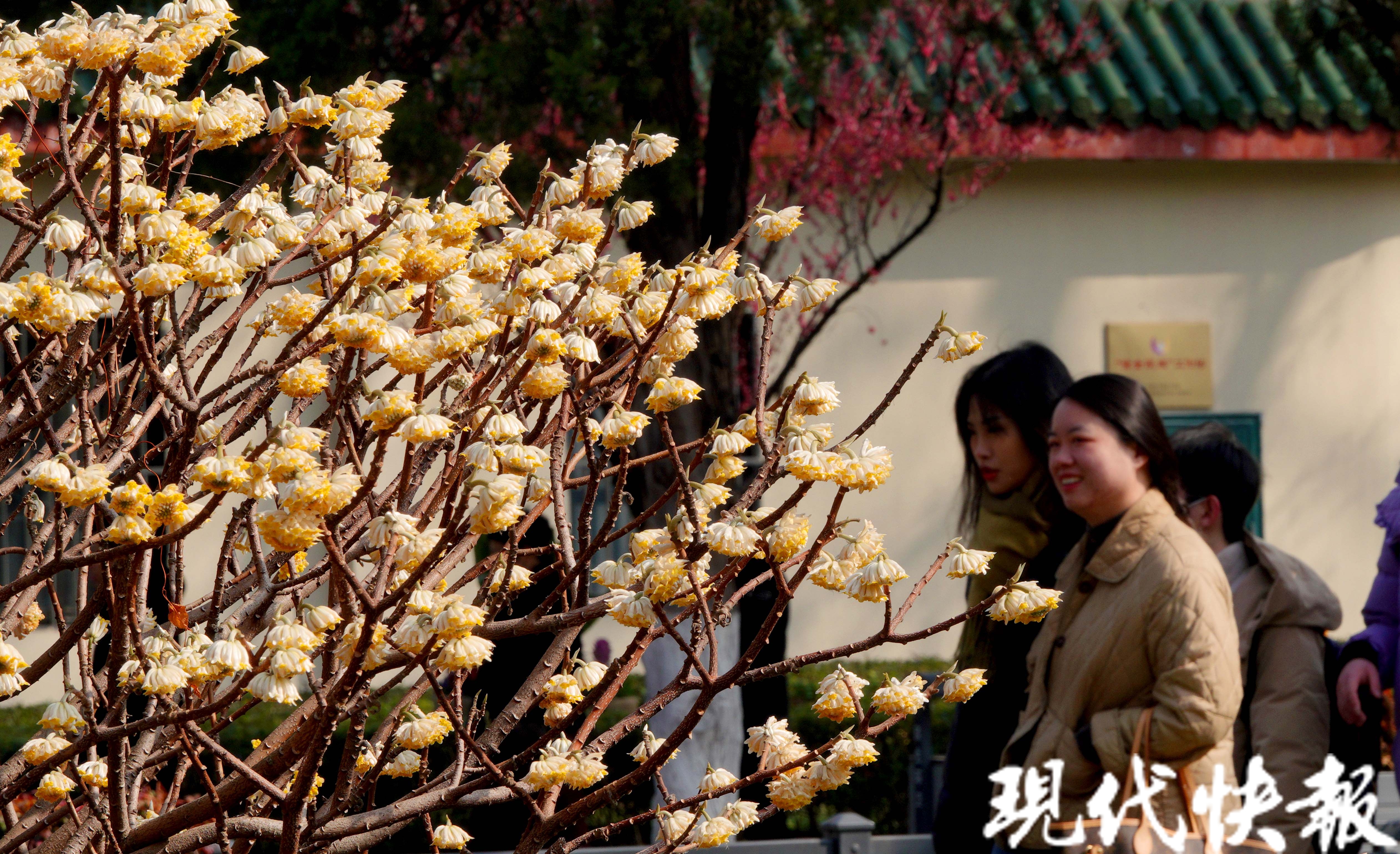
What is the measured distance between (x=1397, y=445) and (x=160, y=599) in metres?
7.93

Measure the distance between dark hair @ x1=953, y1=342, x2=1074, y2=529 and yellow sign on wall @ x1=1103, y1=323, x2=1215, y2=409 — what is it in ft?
18.1

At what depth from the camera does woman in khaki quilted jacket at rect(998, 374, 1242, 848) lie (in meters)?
2.79

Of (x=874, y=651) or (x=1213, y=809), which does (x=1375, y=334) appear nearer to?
(x=874, y=651)

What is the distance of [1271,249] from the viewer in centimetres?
906

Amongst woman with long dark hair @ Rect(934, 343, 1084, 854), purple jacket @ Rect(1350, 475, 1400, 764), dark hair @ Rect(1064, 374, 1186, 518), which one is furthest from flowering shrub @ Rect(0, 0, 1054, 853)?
purple jacket @ Rect(1350, 475, 1400, 764)

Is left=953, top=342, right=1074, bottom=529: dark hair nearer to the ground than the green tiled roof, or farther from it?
nearer to the ground

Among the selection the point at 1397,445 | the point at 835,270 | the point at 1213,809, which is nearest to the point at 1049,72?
the point at 835,270

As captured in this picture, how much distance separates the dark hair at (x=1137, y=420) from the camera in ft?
10.1

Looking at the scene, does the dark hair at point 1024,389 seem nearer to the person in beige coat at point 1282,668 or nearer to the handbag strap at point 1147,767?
the person in beige coat at point 1282,668

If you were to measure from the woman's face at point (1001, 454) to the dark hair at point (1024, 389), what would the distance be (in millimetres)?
17

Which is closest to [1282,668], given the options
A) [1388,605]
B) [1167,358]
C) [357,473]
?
[1388,605]

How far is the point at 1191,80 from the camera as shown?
28.1 feet

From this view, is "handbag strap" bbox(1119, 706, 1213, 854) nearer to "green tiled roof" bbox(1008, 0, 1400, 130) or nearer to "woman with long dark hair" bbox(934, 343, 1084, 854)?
"woman with long dark hair" bbox(934, 343, 1084, 854)

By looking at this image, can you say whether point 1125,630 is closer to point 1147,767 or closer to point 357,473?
point 1147,767
